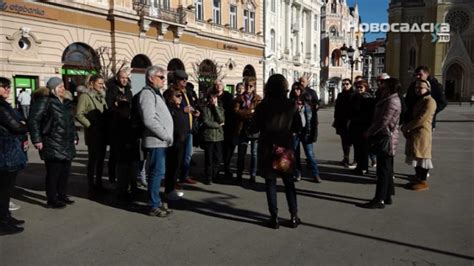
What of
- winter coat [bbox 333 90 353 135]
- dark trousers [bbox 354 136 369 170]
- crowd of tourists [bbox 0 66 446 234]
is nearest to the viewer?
crowd of tourists [bbox 0 66 446 234]

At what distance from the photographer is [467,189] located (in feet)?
23.1

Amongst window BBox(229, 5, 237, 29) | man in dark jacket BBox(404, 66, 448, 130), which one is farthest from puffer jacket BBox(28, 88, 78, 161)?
window BBox(229, 5, 237, 29)

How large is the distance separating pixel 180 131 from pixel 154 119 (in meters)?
0.91

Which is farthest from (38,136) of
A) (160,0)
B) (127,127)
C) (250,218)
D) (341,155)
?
(160,0)

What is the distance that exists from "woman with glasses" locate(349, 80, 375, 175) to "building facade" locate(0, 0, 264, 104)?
743 cm

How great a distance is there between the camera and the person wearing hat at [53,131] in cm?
555

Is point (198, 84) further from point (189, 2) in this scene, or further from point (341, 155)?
point (341, 155)

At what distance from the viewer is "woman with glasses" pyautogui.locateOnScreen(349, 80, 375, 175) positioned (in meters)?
8.53

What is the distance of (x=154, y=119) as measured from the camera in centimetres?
518

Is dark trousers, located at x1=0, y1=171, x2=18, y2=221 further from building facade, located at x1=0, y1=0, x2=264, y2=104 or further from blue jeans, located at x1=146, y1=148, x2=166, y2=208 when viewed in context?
building facade, located at x1=0, y1=0, x2=264, y2=104

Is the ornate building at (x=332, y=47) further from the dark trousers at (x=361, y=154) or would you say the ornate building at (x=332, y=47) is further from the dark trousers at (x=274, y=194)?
the dark trousers at (x=274, y=194)

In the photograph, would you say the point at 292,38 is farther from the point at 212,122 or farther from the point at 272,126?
the point at 272,126

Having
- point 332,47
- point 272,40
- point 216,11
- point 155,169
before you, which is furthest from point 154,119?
point 332,47

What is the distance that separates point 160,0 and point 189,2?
2690 mm
